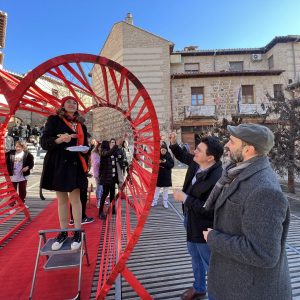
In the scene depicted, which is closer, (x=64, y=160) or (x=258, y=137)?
(x=258, y=137)

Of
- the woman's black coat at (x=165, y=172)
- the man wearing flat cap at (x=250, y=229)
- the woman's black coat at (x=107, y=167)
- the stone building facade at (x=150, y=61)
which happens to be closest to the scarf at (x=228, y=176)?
the man wearing flat cap at (x=250, y=229)

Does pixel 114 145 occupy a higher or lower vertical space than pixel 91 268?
higher

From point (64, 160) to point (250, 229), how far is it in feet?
7.78

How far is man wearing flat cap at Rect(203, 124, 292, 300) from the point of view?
1447 mm

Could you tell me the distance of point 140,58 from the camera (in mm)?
21984

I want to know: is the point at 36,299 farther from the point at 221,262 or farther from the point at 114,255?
the point at 221,262

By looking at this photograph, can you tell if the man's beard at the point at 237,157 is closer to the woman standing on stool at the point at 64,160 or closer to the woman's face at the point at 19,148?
the woman standing on stool at the point at 64,160

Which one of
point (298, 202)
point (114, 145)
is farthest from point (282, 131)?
point (114, 145)

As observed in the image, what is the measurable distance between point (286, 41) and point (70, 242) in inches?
1045

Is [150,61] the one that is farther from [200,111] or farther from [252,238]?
[252,238]

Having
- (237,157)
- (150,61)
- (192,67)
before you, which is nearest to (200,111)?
(192,67)

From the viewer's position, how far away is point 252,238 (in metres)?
1.47

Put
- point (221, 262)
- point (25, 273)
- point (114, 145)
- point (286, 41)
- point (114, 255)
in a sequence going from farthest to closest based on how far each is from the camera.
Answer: point (286, 41) → point (114, 145) → point (114, 255) → point (25, 273) → point (221, 262)

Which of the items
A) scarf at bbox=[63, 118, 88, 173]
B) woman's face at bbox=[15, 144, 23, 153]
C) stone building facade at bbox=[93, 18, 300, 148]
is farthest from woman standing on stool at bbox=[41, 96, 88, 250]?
stone building facade at bbox=[93, 18, 300, 148]
